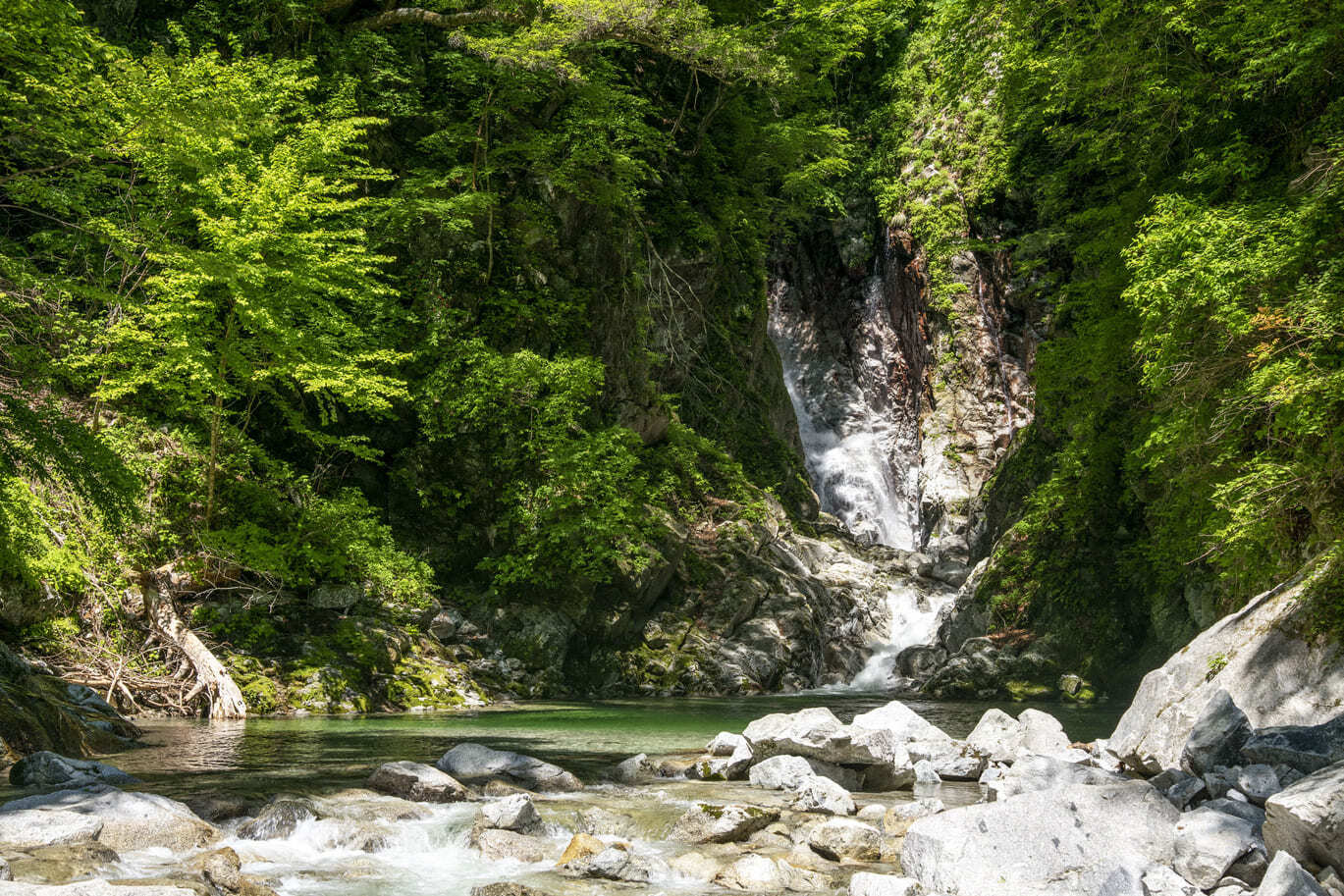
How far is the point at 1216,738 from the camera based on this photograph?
701cm

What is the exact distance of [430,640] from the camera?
15289mm

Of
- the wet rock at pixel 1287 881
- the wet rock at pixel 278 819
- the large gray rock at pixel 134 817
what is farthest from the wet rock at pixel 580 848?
the wet rock at pixel 1287 881

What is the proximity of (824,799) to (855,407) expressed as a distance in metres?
24.2

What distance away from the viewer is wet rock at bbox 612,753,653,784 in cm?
867

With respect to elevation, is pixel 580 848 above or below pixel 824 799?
above

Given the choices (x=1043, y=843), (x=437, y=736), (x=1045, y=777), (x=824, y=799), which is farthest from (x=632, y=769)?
(x=1043, y=843)

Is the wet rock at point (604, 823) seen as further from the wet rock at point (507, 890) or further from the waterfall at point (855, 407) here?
the waterfall at point (855, 407)

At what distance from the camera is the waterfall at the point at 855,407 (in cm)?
2858

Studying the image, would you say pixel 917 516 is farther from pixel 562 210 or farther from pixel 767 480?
pixel 562 210

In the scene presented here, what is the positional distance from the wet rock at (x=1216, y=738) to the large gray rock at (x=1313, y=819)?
6.53ft

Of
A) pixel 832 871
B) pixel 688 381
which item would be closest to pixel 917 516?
pixel 688 381

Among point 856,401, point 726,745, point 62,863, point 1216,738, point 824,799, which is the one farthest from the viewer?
point 856,401

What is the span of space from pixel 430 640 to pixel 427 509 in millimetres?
2912

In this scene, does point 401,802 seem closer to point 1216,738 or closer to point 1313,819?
point 1313,819
